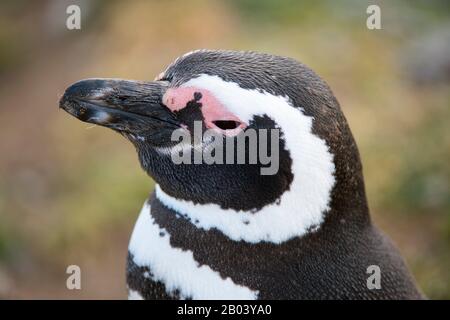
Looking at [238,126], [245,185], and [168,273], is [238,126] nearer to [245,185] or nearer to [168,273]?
[245,185]

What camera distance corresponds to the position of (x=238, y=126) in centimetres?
246

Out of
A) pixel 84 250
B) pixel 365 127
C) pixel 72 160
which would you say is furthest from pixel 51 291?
pixel 365 127

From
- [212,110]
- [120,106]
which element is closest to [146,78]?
[120,106]

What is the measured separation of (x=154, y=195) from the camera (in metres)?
2.81

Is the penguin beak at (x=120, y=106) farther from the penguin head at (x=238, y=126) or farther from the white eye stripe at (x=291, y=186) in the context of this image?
the white eye stripe at (x=291, y=186)

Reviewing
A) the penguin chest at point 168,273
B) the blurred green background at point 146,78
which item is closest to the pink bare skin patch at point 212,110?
the penguin chest at point 168,273

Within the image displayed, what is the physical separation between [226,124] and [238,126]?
0.14ft

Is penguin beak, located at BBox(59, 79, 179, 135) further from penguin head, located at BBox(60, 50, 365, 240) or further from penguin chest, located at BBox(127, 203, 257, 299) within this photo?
penguin chest, located at BBox(127, 203, 257, 299)

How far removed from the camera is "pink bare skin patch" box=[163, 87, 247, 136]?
2.45m

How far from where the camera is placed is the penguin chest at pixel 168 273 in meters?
2.62

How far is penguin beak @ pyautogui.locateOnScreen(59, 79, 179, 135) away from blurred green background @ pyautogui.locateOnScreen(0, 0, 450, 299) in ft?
7.16

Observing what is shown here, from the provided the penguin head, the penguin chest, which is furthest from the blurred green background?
the penguin head

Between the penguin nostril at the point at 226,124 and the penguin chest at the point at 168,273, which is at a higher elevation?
the penguin nostril at the point at 226,124

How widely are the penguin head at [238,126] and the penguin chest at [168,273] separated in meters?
0.18
